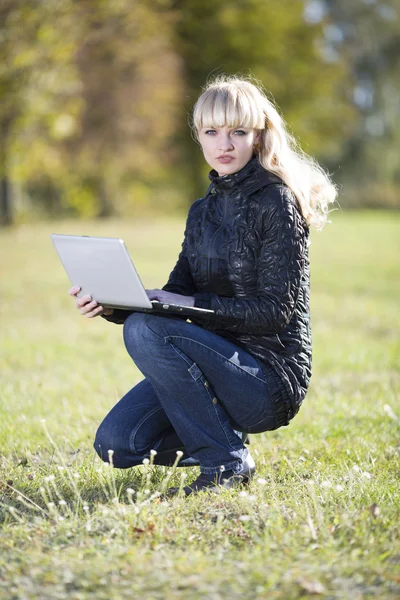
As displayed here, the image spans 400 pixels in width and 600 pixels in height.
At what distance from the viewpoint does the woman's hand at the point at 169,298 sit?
3582 mm

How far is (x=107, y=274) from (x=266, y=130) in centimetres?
101

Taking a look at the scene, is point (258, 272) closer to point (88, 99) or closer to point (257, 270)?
point (257, 270)

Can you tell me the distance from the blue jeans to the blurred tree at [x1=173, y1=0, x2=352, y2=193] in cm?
2635

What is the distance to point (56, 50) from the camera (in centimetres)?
1539

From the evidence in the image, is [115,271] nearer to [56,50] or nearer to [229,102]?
[229,102]

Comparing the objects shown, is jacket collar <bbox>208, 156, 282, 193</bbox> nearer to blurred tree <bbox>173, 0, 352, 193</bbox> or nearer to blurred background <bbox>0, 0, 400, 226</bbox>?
blurred background <bbox>0, 0, 400, 226</bbox>

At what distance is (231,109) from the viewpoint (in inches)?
145

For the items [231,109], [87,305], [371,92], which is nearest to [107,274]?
[87,305]

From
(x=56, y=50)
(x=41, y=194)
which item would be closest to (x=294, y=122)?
(x=41, y=194)

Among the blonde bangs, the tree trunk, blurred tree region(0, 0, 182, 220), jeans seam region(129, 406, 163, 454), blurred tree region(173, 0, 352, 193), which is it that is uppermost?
blurred tree region(173, 0, 352, 193)

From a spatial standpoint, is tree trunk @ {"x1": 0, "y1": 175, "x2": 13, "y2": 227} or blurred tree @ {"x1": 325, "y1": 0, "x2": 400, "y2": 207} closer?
tree trunk @ {"x1": 0, "y1": 175, "x2": 13, "y2": 227}

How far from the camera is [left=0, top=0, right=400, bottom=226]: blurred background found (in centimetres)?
1658

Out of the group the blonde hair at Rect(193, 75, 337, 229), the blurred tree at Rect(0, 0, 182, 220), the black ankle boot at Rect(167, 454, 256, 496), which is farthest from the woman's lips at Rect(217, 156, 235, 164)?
the blurred tree at Rect(0, 0, 182, 220)

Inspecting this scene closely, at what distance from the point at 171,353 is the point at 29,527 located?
885 millimetres
